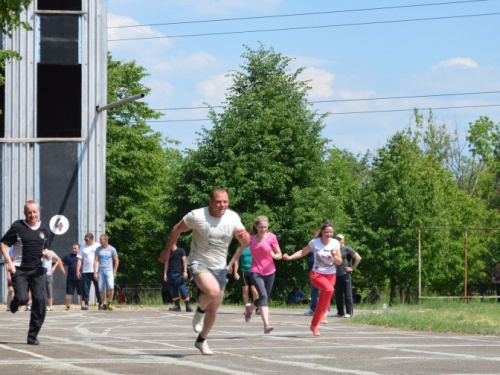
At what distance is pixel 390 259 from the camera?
197 ft

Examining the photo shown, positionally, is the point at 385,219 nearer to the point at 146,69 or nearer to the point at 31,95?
the point at 146,69

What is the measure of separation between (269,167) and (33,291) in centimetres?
3536

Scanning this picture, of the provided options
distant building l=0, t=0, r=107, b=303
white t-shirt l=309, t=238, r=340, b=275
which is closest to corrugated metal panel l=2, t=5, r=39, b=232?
distant building l=0, t=0, r=107, b=303

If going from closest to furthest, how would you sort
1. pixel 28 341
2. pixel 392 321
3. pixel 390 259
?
pixel 28 341 → pixel 392 321 → pixel 390 259

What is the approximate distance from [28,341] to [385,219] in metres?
47.8

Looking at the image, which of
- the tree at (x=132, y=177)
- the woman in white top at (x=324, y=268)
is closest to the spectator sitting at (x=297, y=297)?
the tree at (x=132, y=177)

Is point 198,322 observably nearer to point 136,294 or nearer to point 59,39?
point 59,39

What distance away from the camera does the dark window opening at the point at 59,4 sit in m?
34.5

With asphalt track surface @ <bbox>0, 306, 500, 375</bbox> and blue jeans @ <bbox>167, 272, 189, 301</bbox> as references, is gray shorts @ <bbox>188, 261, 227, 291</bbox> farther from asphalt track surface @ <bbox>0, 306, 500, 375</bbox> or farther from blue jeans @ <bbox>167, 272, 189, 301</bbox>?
blue jeans @ <bbox>167, 272, 189, 301</bbox>

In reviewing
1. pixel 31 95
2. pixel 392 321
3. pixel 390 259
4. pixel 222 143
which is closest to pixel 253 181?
pixel 222 143

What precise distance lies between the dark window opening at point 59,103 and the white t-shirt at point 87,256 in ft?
28.9

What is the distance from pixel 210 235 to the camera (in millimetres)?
12711

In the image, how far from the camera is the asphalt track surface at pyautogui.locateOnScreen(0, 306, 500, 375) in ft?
36.7

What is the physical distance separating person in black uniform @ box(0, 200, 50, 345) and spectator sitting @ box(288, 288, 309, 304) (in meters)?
30.3
